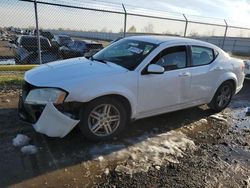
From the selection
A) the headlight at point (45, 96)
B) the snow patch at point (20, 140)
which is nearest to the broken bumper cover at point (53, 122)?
the headlight at point (45, 96)

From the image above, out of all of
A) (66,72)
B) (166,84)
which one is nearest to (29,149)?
(66,72)

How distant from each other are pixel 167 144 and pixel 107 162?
46.6 inches

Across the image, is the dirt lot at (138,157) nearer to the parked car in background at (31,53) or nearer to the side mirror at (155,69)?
the side mirror at (155,69)

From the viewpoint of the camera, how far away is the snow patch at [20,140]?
4.31 meters

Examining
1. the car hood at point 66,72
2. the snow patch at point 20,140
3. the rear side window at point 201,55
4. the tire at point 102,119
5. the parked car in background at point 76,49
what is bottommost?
the parked car in background at point 76,49

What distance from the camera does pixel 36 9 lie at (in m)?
8.34

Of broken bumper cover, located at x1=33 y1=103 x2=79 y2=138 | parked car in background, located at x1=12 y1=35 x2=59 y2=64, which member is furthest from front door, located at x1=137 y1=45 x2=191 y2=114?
parked car in background, located at x1=12 y1=35 x2=59 y2=64

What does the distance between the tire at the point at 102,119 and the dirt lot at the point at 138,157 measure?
160mm

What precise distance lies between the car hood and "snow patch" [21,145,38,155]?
92cm

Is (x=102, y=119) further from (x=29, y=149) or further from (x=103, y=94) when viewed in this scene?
(x=29, y=149)

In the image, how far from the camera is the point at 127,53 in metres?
5.27

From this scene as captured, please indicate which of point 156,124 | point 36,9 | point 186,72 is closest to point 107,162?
point 156,124

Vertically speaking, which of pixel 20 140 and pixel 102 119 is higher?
pixel 102 119

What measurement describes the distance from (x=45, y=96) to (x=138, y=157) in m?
1.64
